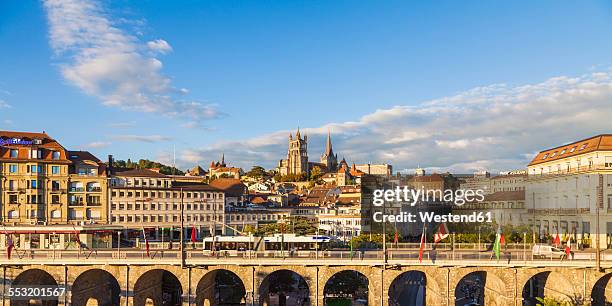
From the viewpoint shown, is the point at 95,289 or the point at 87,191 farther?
the point at 87,191

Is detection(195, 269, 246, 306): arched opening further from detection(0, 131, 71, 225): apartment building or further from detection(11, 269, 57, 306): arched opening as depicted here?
detection(0, 131, 71, 225): apartment building

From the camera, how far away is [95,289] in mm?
68438

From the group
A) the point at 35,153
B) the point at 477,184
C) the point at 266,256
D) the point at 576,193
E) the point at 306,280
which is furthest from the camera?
the point at 35,153

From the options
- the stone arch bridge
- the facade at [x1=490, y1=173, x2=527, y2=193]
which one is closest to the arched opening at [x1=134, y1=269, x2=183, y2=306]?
the stone arch bridge

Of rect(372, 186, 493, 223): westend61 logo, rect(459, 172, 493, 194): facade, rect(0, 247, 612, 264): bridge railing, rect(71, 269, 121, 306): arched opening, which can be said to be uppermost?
rect(459, 172, 493, 194): facade

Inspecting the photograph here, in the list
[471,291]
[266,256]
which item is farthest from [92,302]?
[471,291]

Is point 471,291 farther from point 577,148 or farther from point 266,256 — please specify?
point 266,256

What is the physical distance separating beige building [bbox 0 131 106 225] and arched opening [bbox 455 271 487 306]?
218ft

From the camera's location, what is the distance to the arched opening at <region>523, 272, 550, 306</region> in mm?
68650

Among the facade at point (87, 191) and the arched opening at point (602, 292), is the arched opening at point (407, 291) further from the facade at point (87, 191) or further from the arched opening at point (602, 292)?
the facade at point (87, 191)

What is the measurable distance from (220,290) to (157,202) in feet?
127

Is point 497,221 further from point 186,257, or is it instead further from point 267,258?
point 186,257

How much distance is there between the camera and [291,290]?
82.4m

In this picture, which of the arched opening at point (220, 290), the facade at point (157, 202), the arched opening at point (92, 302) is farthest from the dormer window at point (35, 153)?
the arched opening at point (220, 290)
